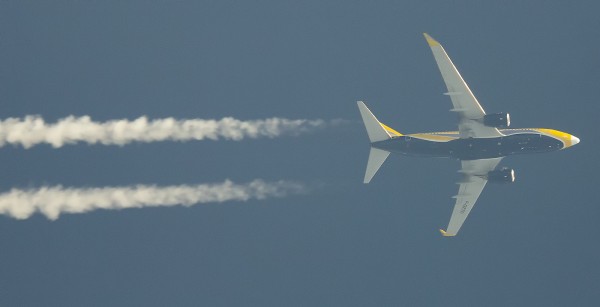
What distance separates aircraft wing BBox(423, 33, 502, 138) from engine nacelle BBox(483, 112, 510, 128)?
768mm

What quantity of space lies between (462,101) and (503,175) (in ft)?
24.1

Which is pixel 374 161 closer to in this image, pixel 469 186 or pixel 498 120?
pixel 498 120

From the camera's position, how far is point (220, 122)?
96.0 metres

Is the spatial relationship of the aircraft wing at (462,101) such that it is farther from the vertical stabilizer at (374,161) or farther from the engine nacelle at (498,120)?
the vertical stabilizer at (374,161)

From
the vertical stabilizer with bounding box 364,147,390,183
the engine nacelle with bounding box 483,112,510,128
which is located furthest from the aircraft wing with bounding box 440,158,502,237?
the vertical stabilizer with bounding box 364,147,390,183

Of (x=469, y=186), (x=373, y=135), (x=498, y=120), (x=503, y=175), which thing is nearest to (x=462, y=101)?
(x=498, y=120)

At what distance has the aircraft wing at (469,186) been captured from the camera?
303 feet

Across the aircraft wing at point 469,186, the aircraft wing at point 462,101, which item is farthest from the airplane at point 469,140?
the aircraft wing at point 469,186

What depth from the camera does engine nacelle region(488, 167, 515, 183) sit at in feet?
294

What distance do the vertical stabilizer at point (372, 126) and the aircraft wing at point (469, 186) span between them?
25.3 feet

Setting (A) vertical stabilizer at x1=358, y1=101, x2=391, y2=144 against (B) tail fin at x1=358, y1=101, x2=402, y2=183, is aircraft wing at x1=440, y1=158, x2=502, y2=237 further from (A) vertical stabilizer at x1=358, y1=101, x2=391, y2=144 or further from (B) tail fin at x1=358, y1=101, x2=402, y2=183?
(A) vertical stabilizer at x1=358, y1=101, x2=391, y2=144

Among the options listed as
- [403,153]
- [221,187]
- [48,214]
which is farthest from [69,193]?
[403,153]

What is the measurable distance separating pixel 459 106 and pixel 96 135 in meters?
26.9

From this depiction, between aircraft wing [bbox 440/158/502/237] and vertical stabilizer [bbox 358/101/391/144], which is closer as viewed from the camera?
vertical stabilizer [bbox 358/101/391/144]
